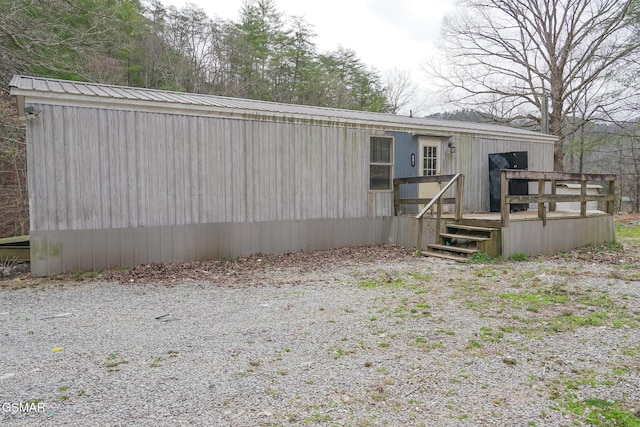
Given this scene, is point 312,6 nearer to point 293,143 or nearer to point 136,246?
point 293,143

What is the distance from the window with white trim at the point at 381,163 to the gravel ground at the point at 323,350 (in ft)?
11.7

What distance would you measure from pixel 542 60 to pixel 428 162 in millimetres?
13365

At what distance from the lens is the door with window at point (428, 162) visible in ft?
32.1

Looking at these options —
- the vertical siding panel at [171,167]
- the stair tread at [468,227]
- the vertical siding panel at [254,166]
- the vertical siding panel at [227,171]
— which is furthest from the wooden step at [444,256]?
the vertical siding panel at [171,167]

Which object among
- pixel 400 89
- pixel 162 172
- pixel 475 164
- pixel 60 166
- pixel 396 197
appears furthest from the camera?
pixel 400 89

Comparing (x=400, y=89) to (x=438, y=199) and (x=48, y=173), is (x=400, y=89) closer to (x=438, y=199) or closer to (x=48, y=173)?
(x=438, y=199)

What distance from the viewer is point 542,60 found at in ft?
63.2

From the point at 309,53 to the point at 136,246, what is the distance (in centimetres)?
1865

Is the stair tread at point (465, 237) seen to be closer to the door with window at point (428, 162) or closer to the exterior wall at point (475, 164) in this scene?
the door with window at point (428, 162)

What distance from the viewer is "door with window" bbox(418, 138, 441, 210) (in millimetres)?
9773

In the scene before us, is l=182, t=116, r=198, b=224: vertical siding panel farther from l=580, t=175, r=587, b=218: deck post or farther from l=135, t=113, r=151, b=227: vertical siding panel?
l=580, t=175, r=587, b=218: deck post

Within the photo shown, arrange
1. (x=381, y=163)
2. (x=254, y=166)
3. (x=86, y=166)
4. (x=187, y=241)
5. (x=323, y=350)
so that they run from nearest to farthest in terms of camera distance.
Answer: (x=323, y=350) < (x=86, y=166) < (x=187, y=241) < (x=254, y=166) < (x=381, y=163)

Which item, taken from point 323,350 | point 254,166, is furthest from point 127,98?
point 323,350

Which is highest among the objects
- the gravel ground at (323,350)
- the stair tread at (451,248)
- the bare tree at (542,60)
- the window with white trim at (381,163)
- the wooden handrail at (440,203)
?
the bare tree at (542,60)
